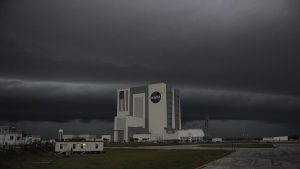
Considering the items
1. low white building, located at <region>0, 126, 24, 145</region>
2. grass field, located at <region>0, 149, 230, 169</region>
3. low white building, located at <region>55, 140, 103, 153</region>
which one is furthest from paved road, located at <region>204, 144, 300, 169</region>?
low white building, located at <region>0, 126, 24, 145</region>

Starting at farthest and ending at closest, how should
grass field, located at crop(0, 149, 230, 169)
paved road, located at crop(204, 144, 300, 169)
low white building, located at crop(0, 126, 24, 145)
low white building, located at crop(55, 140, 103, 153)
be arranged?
low white building, located at crop(0, 126, 24, 145) < low white building, located at crop(55, 140, 103, 153) < grass field, located at crop(0, 149, 230, 169) < paved road, located at crop(204, 144, 300, 169)

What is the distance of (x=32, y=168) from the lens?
5316 centimetres

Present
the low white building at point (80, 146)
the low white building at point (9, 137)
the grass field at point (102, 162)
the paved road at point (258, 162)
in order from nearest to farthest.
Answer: the paved road at point (258, 162) → the grass field at point (102, 162) → the low white building at point (80, 146) → the low white building at point (9, 137)

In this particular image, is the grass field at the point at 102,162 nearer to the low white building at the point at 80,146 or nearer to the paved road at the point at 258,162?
the paved road at the point at 258,162

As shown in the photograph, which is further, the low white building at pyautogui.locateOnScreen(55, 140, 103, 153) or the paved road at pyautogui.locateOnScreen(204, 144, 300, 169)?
the low white building at pyautogui.locateOnScreen(55, 140, 103, 153)

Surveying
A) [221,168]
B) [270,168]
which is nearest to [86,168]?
[221,168]

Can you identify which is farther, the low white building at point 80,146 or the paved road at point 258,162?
the low white building at point 80,146

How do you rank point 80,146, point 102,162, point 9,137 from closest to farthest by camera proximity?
point 102,162 < point 80,146 < point 9,137

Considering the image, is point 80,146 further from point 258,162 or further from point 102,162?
point 258,162

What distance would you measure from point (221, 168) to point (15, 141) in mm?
107819

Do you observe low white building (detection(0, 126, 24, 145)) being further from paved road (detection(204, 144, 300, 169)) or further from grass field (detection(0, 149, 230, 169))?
paved road (detection(204, 144, 300, 169))

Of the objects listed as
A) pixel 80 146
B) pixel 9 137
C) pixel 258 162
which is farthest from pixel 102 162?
pixel 9 137

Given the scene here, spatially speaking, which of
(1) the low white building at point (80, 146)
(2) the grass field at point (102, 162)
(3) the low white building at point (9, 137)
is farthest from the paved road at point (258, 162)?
(3) the low white building at point (9, 137)

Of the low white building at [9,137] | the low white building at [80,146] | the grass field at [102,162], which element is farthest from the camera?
the low white building at [9,137]
